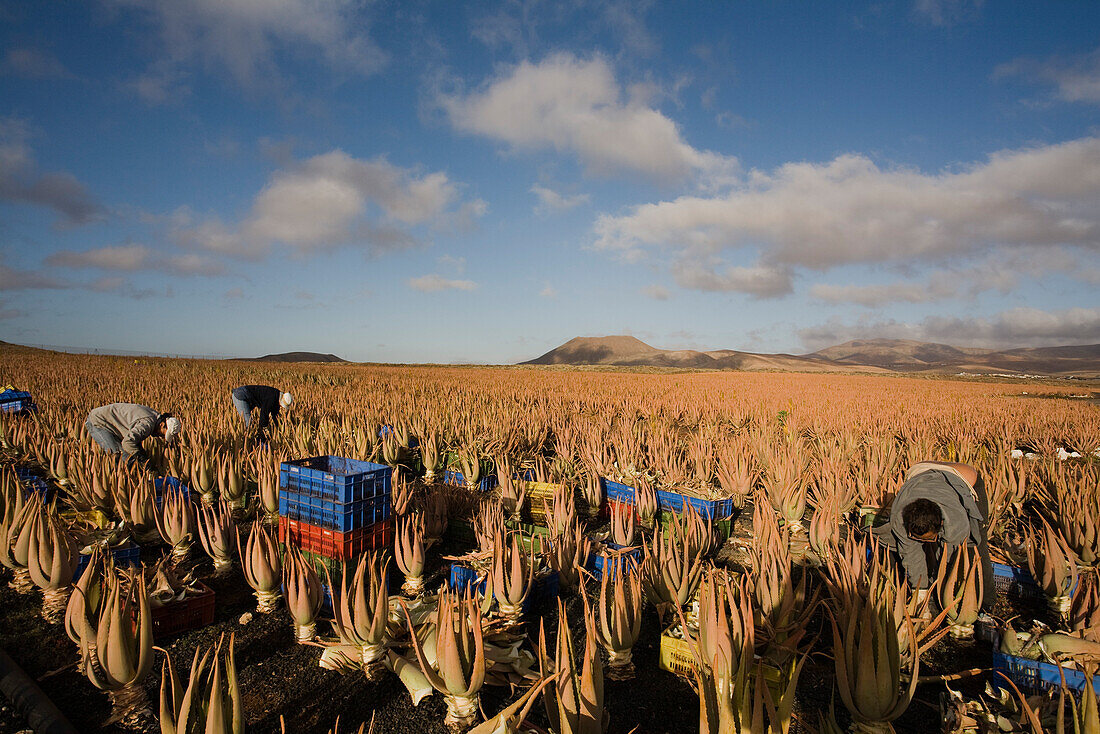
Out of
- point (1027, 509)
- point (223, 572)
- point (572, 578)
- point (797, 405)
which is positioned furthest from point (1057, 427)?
point (223, 572)

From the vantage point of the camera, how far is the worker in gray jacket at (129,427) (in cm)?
511

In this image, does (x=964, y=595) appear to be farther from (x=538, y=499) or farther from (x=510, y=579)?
(x=538, y=499)

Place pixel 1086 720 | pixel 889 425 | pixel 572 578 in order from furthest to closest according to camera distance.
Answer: pixel 889 425 → pixel 572 578 → pixel 1086 720

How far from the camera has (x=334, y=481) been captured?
3.18m

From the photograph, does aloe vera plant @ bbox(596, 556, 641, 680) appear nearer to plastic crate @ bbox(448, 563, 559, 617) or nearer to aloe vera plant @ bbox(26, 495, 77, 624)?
plastic crate @ bbox(448, 563, 559, 617)

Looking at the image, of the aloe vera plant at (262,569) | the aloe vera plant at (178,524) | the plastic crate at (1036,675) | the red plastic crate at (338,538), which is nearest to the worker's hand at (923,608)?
the plastic crate at (1036,675)

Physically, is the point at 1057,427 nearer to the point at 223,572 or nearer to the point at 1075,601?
the point at 1075,601

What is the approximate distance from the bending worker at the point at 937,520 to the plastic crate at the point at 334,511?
3388mm

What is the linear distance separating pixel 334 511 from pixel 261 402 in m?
5.34

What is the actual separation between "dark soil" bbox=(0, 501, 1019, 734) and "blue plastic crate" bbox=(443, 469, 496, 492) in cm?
250

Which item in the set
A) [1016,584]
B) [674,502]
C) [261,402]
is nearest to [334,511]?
[674,502]

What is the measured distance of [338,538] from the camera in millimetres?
3227

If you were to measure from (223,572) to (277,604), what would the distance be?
75 centimetres

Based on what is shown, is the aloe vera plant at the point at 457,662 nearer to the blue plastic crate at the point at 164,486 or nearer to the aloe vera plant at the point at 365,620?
the aloe vera plant at the point at 365,620
